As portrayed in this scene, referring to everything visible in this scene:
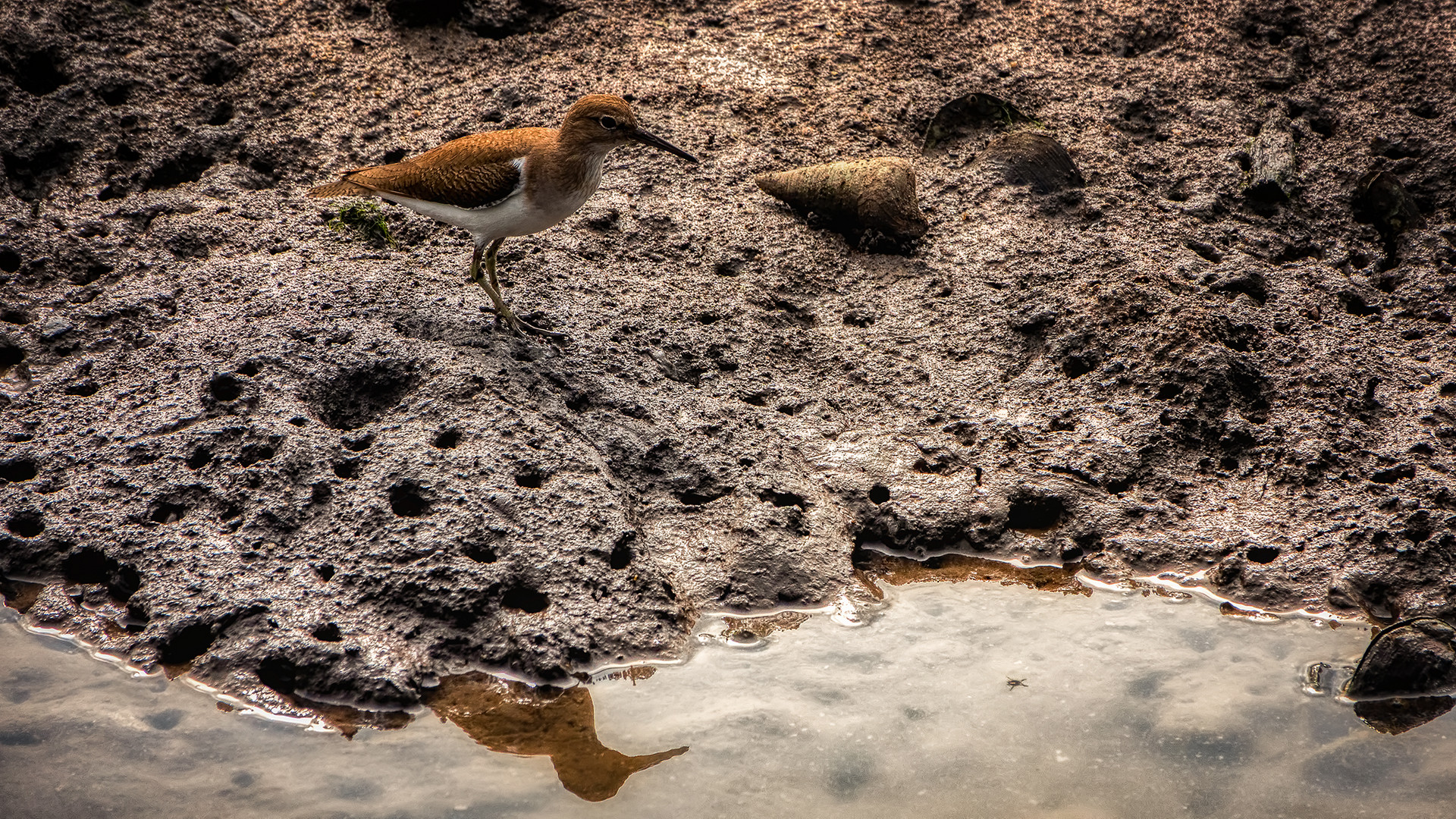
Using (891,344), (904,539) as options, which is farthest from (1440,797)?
(891,344)

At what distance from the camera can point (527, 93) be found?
5.93 m

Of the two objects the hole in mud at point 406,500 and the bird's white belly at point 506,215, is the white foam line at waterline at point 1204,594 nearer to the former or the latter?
the hole in mud at point 406,500

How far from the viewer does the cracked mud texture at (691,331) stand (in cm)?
375

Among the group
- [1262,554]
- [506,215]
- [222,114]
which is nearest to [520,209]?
[506,215]

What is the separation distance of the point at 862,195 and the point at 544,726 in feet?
10.00

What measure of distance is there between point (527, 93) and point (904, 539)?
11.3 feet

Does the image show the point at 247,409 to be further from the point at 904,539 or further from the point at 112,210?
the point at 904,539

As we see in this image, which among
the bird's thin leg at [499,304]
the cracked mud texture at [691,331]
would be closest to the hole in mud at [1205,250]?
the cracked mud texture at [691,331]

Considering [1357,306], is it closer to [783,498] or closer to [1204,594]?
→ [1204,594]

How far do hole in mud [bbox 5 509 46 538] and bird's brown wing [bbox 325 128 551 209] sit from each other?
1.93 m

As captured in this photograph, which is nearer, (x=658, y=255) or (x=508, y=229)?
(x=508, y=229)

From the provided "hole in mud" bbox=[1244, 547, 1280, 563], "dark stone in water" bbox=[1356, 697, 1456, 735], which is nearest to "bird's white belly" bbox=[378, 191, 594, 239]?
"hole in mud" bbox=[1244, 547, 1280, 563]

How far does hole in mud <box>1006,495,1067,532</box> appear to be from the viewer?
4152mm

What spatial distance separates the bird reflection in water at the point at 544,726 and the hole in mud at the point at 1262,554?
224 cm
